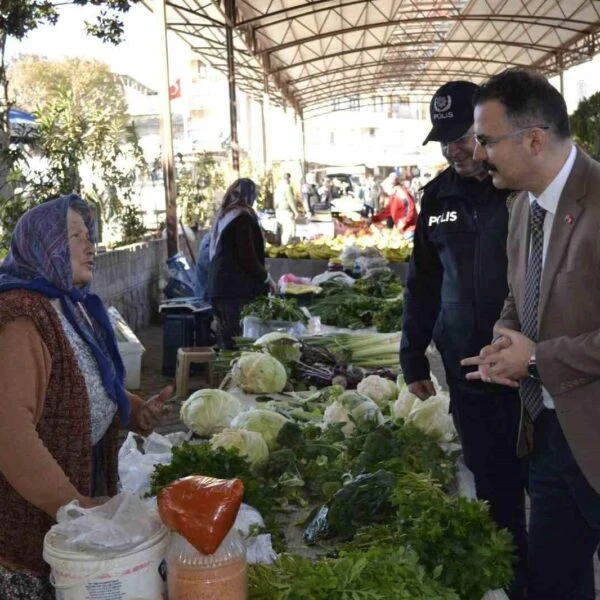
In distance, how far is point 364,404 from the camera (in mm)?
3852

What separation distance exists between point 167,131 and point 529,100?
31.1ft

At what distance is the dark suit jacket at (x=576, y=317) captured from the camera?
2135 millimetres

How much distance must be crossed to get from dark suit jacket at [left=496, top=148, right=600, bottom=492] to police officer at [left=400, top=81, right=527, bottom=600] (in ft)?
2.36

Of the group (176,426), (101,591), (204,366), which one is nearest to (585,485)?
(101,591)

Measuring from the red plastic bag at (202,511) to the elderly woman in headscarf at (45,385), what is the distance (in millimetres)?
337

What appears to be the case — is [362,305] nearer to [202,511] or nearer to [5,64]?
[5,64]

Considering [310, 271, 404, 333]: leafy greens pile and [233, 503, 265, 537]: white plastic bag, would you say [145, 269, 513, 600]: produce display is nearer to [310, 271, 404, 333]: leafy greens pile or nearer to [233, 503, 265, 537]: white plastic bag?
[233, 503, 265, 537]: white plastic bag

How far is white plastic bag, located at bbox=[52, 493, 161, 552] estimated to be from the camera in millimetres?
1688

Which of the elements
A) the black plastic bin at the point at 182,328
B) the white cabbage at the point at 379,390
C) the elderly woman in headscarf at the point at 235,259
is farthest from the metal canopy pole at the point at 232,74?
the white cabbage at the point at 379,390

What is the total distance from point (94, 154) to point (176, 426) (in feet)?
19.8

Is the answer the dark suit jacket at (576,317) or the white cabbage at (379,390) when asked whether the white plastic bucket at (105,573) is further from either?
the white cabbage at (379,390)

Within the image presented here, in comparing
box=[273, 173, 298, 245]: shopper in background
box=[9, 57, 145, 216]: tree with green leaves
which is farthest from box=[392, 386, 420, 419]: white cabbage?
box=[273, 173, 298, 245]: shopper in background

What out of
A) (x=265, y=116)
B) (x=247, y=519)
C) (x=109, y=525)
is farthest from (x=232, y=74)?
(x=109, y=525)

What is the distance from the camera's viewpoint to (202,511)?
170 cm
